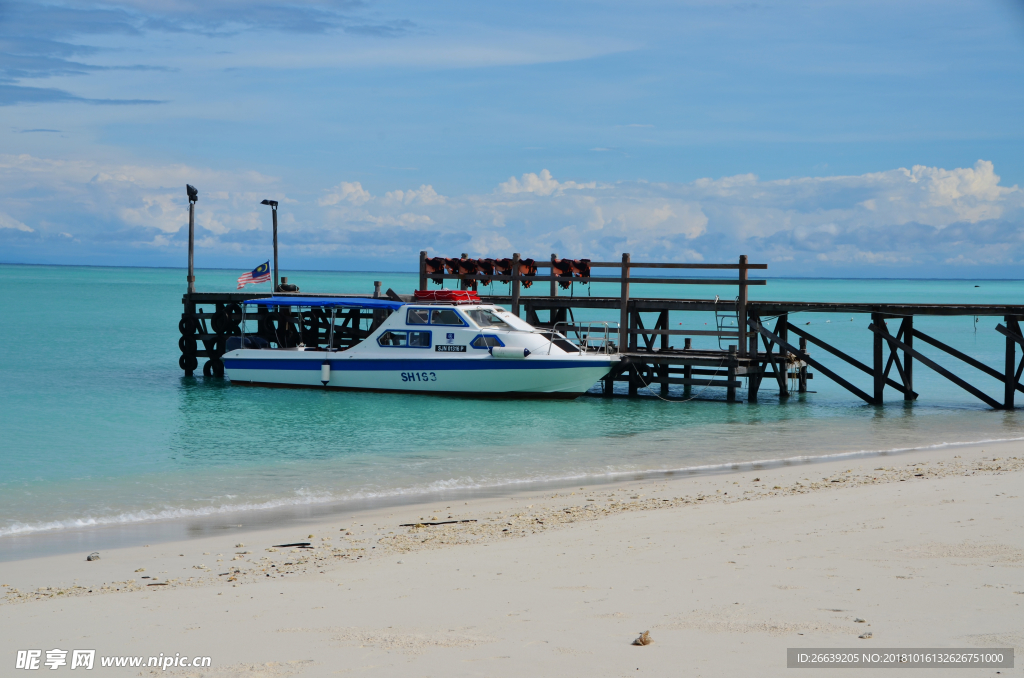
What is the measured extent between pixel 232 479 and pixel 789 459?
8978mm

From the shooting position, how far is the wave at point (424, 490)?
10742 mm

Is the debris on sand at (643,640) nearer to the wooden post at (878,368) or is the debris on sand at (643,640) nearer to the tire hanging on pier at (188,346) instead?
the wooden post at (878,368)

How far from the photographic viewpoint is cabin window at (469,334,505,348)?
76.0 ft

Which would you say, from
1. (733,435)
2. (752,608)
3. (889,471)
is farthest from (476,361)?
(752,608)

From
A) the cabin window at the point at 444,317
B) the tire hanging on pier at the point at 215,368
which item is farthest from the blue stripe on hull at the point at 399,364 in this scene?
the tire hanging on pier at the point at 215,368

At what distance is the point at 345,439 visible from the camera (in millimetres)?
17516

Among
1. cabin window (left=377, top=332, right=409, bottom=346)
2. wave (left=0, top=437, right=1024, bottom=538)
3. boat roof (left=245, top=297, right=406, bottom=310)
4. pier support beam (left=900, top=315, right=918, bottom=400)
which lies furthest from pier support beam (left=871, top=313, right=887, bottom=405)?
boat roof (left=245, top=297, right=406, bottom=310)

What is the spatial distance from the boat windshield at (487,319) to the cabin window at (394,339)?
1977mm

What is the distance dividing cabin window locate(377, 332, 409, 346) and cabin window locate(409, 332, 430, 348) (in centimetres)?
16

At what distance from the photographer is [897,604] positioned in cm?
599

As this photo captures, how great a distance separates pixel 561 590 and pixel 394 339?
1796 cm

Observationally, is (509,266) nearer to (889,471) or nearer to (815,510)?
(889,471)

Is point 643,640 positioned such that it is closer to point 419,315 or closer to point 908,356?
point 419,315

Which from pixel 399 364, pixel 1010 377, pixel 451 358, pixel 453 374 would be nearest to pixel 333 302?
pixel 399 364
